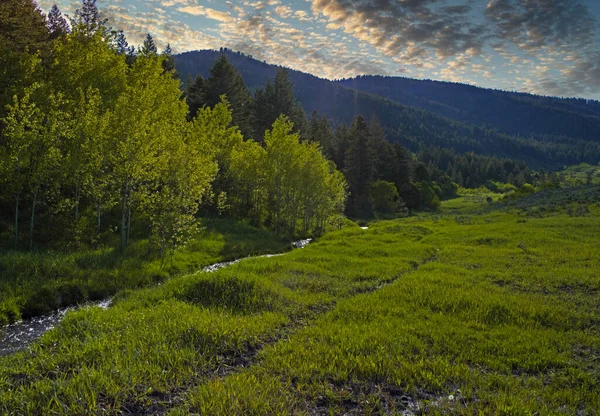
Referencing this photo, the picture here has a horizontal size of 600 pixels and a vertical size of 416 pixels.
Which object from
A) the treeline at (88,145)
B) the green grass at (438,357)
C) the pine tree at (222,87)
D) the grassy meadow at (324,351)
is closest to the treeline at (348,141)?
the pine tree at (222,87)

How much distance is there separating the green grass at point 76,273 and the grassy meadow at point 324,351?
2.74 meters

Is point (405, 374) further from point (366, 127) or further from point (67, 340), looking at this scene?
point (366, 127)

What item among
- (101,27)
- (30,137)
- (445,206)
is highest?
(101,27)

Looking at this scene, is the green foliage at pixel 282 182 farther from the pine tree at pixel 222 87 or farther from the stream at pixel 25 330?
the stream at pixel 25 330

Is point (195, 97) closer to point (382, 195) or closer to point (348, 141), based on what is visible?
point (348, 141)

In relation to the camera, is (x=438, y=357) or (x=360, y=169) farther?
(x=360, y=169)

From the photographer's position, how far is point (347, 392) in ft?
26.9

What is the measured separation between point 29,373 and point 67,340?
225cm

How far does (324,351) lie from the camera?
33.3ft

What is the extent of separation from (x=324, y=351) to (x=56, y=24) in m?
53.3

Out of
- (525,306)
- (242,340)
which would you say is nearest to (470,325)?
(525,306)

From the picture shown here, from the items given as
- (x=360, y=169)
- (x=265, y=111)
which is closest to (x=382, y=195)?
(x=360, y=169)

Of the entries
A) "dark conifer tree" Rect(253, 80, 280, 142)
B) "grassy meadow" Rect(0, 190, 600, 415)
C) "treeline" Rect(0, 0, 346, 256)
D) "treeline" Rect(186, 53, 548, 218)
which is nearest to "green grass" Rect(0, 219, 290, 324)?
"treeline" Rect(0, 0, 346, 256)

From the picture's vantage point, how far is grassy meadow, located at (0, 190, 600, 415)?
7672 millimetres
